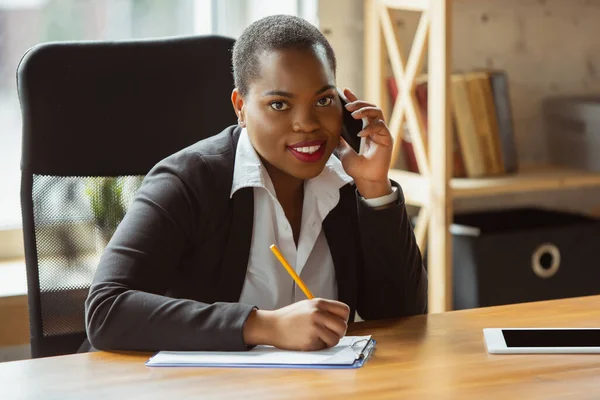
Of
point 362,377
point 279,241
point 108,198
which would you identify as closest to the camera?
point 362,377

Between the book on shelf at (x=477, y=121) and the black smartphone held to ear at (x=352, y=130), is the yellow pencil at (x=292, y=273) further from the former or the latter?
the book on shelf at (x=477, y=121)

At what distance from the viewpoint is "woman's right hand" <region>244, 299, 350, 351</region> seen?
48.3 inches

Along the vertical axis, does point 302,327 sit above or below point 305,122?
below

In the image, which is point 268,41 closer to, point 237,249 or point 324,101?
point 324,101

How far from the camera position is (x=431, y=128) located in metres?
2.39

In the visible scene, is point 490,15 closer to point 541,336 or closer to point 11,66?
point 11,66

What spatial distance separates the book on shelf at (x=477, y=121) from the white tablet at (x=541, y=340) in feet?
3.93

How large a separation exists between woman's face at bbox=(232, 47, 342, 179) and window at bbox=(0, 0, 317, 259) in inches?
43.7

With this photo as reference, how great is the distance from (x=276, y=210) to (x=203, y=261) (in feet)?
0.47

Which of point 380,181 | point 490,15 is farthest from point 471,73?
point 380,181

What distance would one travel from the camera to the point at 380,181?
4.95 ft

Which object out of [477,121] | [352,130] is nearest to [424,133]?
[477,121]

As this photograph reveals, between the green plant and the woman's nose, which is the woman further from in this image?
the green plant

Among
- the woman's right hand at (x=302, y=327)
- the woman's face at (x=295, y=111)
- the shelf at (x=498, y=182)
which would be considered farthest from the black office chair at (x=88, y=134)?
the shelf at (x=498, y=182)
